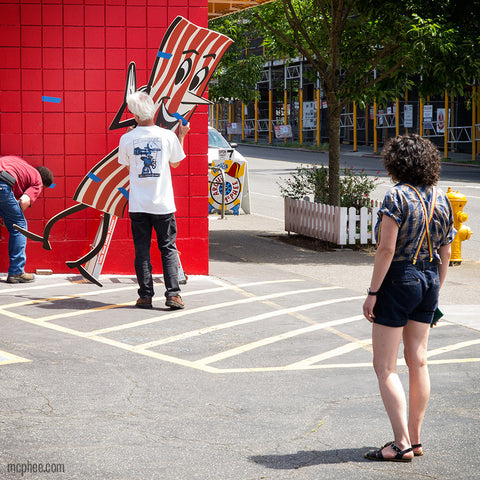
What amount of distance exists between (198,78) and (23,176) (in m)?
2.30

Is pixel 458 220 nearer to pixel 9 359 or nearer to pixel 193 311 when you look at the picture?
pixel 193 311

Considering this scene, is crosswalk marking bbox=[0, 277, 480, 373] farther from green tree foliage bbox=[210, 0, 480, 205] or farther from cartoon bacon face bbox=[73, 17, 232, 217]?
green tree foliage bbox=[210, 0, 480, 205]

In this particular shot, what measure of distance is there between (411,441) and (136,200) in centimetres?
434

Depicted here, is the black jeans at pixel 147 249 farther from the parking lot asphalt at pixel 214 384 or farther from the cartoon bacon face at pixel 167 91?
the cartoon bacon face at pixel 167 91

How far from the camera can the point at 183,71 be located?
32.3 feet

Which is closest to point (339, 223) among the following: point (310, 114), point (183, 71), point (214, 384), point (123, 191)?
point (183, 71)

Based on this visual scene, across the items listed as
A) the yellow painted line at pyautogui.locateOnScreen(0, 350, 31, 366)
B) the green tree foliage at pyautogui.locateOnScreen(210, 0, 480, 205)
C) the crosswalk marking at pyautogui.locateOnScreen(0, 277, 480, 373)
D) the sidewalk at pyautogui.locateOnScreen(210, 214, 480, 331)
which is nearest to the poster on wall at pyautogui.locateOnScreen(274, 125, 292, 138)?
the green tree foliage at pyautogui.locateOnScreen(210, 0, 480, 205)

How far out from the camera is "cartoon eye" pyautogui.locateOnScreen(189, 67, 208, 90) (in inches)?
390

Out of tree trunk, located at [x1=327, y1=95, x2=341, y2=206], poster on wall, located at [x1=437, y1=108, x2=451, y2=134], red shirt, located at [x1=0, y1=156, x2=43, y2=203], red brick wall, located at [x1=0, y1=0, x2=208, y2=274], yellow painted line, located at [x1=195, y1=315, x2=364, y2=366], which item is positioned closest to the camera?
yellow painted line, located at [x1=195, y1=315, x2=364, y2=366]

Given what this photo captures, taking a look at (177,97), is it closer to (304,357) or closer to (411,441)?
(304,357)

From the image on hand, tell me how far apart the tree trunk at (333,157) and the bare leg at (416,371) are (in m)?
9.21

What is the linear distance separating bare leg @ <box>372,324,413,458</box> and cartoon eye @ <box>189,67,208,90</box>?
19.5 ft

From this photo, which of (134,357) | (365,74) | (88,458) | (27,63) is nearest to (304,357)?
(134,357)

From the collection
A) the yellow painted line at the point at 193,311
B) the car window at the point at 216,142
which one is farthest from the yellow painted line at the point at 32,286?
the car window at the point at 216,142
